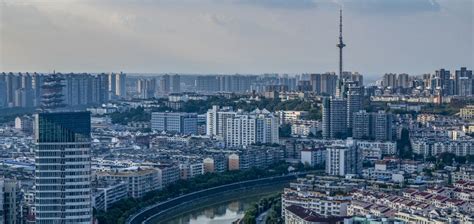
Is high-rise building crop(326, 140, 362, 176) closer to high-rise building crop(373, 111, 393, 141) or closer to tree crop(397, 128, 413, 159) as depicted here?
tree crop(397, 128, 413, 159)

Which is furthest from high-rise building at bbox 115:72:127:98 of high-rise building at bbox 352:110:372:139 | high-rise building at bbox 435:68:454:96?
high-rise building at bbox 352:110:372:139

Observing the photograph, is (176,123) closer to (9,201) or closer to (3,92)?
(3,92)

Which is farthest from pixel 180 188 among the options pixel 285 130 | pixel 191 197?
pixel 285 130

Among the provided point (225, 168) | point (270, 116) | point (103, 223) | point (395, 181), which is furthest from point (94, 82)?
point (103, 223)

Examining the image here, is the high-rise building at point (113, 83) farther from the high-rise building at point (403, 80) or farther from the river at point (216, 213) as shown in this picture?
the river at point (216, 213)

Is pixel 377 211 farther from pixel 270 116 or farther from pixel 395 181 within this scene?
pixel 270 116

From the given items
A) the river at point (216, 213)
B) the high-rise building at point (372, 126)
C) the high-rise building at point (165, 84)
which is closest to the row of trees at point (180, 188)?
the river at point (216, 213)
